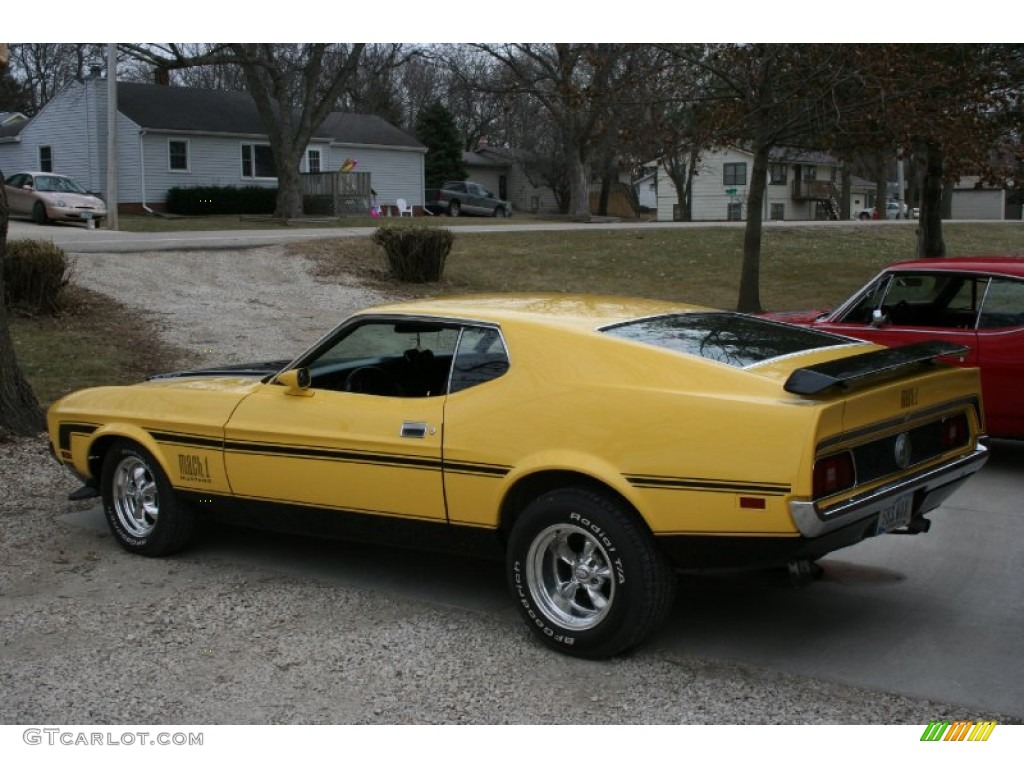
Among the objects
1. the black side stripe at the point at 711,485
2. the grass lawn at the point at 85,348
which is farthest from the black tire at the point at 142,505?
the grass lawn at the point at 85,348

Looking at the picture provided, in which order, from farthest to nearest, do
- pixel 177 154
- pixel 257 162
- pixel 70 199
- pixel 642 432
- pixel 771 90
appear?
pixel 257 162, pixel 177 154, pixel 70 199, pixel 771 90, pixel 642 432

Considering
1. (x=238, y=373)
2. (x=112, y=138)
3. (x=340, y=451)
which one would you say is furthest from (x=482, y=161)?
(x=340, y=451)

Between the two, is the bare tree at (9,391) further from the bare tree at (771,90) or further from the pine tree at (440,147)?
the pine tree at (440,147)

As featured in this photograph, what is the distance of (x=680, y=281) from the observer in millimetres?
23938

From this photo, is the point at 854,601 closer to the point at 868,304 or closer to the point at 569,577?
the point at 569,577

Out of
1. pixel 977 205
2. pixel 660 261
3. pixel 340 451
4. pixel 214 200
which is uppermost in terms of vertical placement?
pixel 977 205

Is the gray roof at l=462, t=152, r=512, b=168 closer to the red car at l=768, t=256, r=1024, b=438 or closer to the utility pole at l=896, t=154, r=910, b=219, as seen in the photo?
the utility pole at l=896, t=154, r=910, b=219

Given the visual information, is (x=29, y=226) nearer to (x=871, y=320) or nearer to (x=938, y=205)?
(x=938, y=205)

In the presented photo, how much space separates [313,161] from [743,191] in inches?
1254

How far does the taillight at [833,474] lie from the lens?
14.3 feet

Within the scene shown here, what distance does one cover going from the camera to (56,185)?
32.5m

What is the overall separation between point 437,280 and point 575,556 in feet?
54.0

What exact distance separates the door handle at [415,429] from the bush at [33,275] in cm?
1059

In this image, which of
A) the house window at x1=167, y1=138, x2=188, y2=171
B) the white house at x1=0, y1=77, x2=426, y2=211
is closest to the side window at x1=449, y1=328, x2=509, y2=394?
the white house at x1=0, y1=77, x2=426, y2=211
